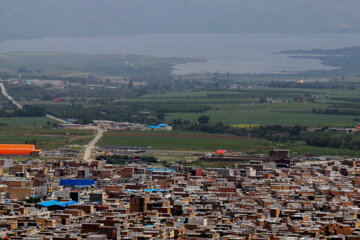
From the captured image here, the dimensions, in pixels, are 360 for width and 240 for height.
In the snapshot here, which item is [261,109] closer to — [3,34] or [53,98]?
[53,98]

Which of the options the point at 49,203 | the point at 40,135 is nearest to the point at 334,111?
the point at 40,135

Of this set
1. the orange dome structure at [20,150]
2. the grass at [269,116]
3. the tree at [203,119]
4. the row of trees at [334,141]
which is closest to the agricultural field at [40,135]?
the orange dome structure at [20,150]

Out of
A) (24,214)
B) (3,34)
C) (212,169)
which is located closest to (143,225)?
(24,214)

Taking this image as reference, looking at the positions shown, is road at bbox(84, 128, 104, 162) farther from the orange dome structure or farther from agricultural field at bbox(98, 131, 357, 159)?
the orange dome structure

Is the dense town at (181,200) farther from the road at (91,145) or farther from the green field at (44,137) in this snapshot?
the green field at (44,137)

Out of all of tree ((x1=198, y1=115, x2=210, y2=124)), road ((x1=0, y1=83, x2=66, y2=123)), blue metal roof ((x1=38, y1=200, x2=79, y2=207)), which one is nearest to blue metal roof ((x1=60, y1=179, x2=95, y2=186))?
blue metal roof ((x1=38, y1=200, x2=79, y2=207))

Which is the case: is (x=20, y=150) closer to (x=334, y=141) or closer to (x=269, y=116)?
(x=334, y=141)
